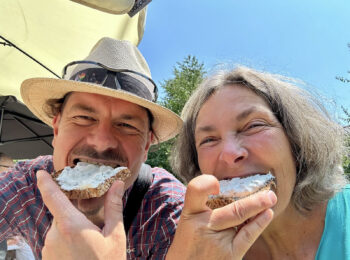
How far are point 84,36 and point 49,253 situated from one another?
3.58 metres

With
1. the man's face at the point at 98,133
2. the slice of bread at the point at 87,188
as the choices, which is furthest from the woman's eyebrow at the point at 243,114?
the slice of bread at the point at 87,188

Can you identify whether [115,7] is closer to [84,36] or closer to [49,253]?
[49,253]

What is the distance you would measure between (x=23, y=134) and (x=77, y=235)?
14.9ft

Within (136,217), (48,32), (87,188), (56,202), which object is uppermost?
(48,32)

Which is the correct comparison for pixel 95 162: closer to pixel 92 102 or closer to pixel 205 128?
pixel 92 102

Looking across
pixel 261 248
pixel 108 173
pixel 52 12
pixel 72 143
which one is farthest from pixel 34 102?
pixel 261 248

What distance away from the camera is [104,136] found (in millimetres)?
2018

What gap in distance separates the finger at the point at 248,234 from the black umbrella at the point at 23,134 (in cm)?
383

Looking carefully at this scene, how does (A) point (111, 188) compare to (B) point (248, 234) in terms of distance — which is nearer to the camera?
(B) point (248, 234)

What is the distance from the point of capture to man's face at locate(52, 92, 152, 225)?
80.5 inches

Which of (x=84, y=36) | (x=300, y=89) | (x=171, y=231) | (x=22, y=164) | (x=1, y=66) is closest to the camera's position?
(x=300, y=89)

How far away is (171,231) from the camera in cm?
244

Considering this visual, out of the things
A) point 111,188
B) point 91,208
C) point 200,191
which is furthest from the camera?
point 91,208

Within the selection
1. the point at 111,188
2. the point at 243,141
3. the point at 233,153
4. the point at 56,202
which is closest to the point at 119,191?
the point at 111,188
